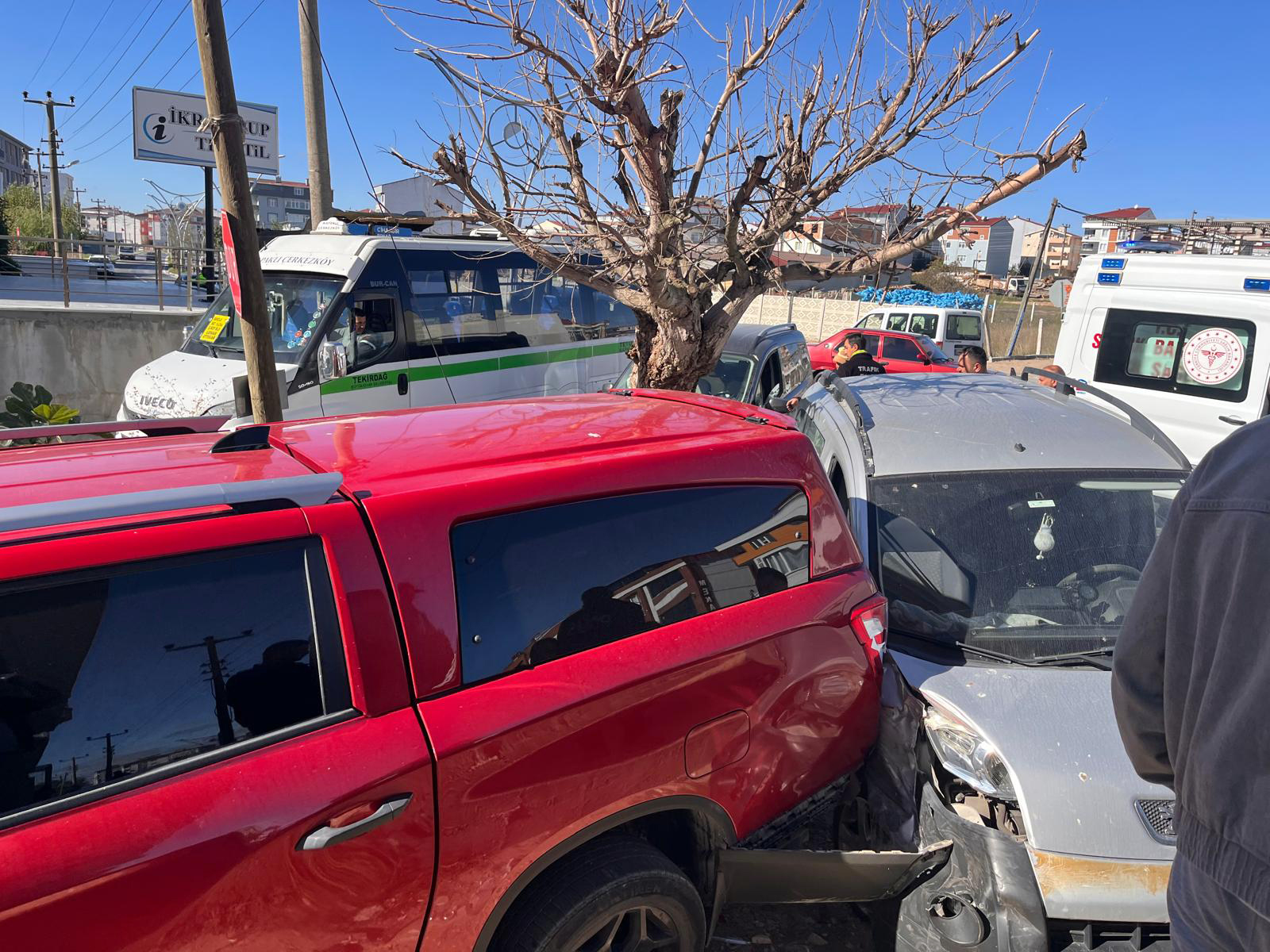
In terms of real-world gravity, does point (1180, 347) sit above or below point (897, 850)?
above

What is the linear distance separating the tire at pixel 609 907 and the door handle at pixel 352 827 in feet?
1.80

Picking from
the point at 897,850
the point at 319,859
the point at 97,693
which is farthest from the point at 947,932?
the point at 97,693

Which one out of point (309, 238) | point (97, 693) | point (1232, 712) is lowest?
point (97, 693)

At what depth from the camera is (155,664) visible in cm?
175

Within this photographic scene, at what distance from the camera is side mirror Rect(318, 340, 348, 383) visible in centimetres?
804

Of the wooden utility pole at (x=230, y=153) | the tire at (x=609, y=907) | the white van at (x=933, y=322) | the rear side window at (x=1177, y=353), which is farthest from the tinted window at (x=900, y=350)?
the tire at (x=609, y=907)

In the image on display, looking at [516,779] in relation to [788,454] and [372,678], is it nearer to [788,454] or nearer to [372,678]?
[372,678]

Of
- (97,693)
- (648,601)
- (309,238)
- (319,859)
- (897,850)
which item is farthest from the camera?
(309,238)

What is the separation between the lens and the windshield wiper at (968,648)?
9.94ft

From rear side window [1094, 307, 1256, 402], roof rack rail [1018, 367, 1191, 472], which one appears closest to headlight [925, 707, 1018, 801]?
roof rack rail [1018, 367, 1191, 472]

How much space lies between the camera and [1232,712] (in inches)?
50.1

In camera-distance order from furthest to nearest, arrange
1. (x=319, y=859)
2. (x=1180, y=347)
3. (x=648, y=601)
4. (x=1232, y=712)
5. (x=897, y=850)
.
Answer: (x=1180, y=347), (x=897, y=850), (x=648, y=601), (x=319, y=859), (x=1232, y=712)

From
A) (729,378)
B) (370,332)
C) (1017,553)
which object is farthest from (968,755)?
(370,332)

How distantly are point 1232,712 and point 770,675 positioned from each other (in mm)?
1438
